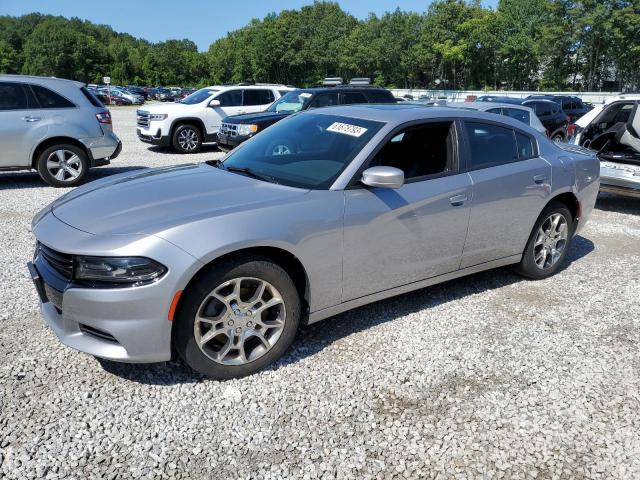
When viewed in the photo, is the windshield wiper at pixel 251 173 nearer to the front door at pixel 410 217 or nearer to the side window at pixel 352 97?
the front door at pixel 410 217

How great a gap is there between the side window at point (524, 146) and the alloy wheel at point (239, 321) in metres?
2.66

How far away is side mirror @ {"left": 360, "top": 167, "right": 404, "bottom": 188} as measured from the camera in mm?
3275

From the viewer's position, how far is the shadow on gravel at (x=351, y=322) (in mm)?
3161

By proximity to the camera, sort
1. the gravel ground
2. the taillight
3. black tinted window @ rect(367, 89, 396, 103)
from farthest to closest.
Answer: black tinted window @ rect(367, 89, 396, 103) < the taillight < the gravel ground

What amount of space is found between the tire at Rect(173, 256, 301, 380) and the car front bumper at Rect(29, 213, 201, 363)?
0.11 metres

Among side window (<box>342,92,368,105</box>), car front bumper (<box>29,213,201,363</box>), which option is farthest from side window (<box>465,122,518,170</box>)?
side window (<box>342,92,368,105</box>)

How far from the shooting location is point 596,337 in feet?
12.5

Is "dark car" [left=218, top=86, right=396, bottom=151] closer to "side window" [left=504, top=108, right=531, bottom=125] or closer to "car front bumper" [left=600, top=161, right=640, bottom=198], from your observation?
"side window" [left=504, top=108, right=531, bottom=125]

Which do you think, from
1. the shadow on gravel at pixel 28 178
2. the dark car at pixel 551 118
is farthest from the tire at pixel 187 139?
the dark car at pixel 551 118

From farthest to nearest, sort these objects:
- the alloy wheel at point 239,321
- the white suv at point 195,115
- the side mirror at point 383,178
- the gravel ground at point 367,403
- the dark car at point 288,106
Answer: the white suv at point 195,115 < the dark car at point 288,106 < the side mirror at point 383,178 < the alloy wheel at point 239,321 < the gravel ground at point 367,403

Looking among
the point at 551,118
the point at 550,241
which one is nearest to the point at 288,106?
the point at 551,118

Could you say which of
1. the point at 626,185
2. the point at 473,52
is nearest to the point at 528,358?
the point at 626,185

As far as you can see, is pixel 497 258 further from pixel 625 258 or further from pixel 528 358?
pixel 625 258

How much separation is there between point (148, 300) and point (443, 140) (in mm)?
2508
